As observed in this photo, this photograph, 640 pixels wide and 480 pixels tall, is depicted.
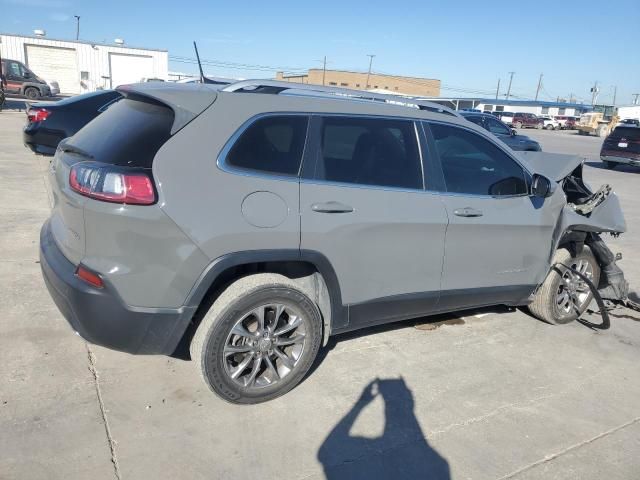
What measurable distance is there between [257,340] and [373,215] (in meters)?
1.05

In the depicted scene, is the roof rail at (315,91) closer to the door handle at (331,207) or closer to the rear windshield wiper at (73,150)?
the door handle at (331,207)

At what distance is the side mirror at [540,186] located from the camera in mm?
3879

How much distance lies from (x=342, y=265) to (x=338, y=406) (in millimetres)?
878

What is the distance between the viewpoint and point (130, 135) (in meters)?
2.85

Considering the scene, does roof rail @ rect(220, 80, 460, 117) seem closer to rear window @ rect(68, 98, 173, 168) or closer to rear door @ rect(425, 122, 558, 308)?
rear door @ rect(425, 122, 558, 308)

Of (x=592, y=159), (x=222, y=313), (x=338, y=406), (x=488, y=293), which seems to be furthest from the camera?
(x=592, y=159)

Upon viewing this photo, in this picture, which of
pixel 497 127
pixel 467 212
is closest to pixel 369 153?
pixel 467 212

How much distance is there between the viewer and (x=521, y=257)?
13.3 feet

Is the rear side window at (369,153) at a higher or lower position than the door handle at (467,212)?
higher

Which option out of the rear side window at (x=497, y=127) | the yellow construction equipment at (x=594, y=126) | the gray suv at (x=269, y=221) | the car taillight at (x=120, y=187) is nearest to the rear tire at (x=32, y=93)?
the rear side window at (x=497, y=127)

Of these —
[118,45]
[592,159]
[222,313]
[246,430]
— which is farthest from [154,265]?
[118,45]

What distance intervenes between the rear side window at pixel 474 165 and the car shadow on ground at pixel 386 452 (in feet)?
5.28

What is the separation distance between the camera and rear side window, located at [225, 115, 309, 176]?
2862 millimetres

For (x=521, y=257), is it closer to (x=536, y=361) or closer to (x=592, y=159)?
(x=536, y=361)
